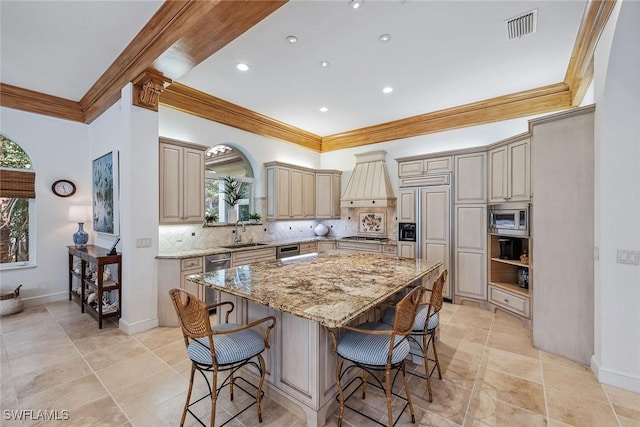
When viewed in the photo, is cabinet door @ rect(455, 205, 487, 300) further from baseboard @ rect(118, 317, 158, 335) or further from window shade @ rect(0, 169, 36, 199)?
window shade @ rect(0, 169, 36, 199)

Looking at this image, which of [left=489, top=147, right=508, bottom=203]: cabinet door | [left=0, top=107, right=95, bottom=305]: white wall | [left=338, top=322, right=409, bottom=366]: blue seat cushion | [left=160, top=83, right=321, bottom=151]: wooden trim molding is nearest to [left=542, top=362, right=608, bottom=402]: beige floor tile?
[left=338, top=322, right=409, bottom=366]: blue seat cushion

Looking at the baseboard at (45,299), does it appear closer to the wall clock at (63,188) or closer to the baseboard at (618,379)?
the wall clock at (63,188)

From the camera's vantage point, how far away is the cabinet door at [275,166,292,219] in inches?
210

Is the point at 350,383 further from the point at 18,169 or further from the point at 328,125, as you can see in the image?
the point at 18,169

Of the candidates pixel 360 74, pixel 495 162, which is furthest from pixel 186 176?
pixel 495 162

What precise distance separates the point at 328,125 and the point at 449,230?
3.07 metres

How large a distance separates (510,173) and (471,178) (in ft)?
1.84

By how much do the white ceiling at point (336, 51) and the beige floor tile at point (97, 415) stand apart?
10.6 feet

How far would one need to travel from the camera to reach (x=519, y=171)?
362cm

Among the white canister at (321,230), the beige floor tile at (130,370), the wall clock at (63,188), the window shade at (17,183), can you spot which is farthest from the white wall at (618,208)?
the window shade at (17,183)

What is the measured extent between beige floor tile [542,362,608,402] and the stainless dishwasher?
12.0 feet

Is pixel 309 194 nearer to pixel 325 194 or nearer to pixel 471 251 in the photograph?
pixel 325 194

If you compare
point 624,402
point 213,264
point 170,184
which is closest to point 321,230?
point 213,264

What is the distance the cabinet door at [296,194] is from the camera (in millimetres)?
5586
